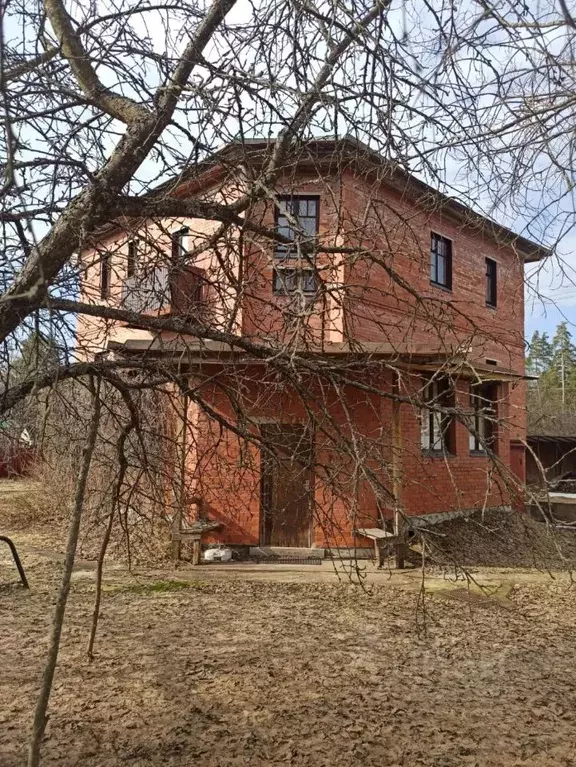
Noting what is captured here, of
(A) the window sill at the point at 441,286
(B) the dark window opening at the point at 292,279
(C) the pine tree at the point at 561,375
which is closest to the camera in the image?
(B) the dark window opening at the point at 292,279

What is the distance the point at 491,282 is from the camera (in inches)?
735

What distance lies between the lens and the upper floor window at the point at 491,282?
1847cm

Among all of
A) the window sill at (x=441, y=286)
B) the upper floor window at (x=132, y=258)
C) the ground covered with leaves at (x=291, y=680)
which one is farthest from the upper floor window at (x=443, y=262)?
the upper floor window at (x=132, y=258)

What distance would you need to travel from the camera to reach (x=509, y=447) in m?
17.5

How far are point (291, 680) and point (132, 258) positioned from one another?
4.16 meters

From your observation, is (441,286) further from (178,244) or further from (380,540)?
(178,244)

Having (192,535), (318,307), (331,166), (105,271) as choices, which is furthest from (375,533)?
(331,166)

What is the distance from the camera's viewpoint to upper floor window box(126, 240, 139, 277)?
4416 millimetres

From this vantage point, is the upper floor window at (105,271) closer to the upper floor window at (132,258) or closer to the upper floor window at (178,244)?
the upper floor window at (132,258)

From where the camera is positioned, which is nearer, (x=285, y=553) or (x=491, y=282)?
(x=285, y=553)

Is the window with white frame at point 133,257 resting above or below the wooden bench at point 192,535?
above

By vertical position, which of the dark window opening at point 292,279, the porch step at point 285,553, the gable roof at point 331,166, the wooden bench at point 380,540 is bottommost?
the porch step at point 285,553

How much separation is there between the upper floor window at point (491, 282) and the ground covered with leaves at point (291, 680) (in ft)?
36.7

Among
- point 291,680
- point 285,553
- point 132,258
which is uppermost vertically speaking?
point 132,258
